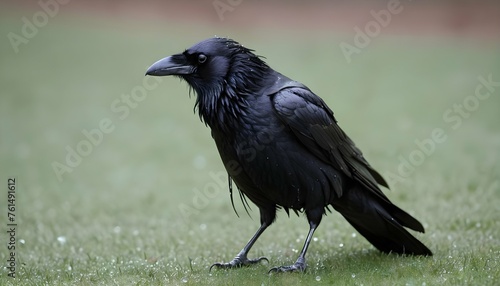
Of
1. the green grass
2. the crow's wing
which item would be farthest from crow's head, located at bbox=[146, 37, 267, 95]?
the green grass

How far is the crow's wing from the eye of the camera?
190 inches

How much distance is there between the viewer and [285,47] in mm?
16781

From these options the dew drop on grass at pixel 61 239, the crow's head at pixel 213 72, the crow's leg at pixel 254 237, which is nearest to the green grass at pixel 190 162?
the dew drop on grass at pixel 61 239

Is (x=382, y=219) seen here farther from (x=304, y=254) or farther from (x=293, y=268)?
(x=293, y=268)

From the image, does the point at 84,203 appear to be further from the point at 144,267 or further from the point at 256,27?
the point at 256,27

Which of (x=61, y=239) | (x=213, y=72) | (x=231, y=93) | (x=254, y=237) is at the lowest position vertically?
(x=254, y=237)

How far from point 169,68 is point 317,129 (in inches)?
48.5

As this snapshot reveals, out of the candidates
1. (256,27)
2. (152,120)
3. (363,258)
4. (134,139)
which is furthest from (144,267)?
(256,27)

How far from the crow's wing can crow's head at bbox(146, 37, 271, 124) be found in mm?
265

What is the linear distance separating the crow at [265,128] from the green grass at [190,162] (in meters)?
0.65

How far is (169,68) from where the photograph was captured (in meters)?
4.89

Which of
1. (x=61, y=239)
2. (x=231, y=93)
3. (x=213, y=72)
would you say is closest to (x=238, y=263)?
(x=231, y=93)

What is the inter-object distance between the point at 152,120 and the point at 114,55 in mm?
4661

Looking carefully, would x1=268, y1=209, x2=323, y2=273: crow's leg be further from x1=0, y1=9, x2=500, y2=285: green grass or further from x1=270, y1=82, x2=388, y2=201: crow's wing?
x1=270, y1=82, x2=388, y2=201: crow's wing
